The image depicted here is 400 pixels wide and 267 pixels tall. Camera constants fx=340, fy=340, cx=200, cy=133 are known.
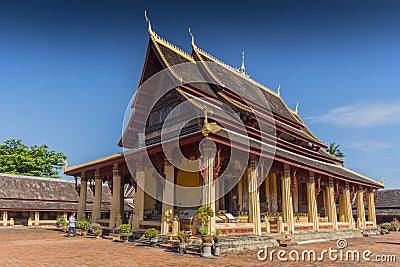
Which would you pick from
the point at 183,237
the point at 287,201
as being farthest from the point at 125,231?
the point at 287,201

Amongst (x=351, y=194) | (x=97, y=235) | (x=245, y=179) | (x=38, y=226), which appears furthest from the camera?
(x=38, y=226)

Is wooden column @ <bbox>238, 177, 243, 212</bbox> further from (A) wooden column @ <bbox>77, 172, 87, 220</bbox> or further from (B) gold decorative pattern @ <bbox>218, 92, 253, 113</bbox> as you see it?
(A) wooden column @ <bbox>77, 172, 87, 220</bbox>

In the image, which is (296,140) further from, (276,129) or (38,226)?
(38,226)

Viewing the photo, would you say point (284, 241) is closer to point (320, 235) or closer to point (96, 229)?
point (320, 235)

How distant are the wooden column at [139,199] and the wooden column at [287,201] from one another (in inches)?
284

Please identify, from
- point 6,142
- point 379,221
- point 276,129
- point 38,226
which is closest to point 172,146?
point 276,129

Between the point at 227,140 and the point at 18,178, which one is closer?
the point at 227,140

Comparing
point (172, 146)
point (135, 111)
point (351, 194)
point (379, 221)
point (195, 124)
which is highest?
point (135, 111)

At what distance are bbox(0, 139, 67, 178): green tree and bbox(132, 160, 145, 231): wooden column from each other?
111 ft

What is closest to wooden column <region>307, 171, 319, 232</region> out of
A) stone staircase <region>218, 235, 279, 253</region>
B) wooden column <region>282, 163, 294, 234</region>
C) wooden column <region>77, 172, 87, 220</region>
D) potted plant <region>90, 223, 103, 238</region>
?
wooden column <region>282, 163, 294, 234</region>

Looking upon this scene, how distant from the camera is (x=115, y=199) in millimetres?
18922

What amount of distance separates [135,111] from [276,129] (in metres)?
8.55

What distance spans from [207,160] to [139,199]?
17.7ft

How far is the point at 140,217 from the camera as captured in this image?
54.7 ft
